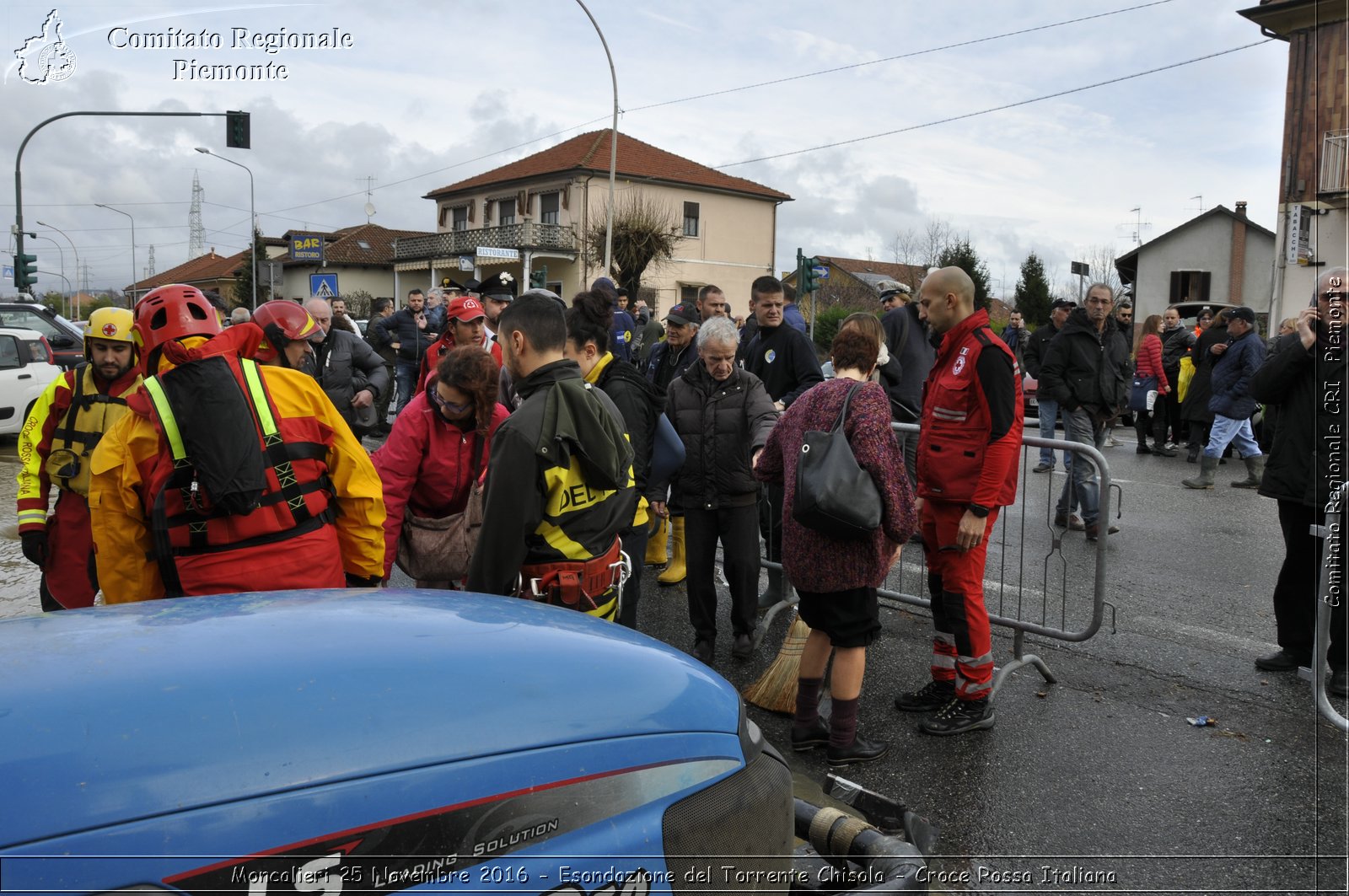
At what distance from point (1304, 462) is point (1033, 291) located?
159 ft

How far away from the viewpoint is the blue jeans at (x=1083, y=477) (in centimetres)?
630

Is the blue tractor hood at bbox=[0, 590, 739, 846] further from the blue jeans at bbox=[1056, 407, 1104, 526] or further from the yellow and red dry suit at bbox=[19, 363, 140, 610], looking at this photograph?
the blue jeans at bbox=[1056, 407, 1104, 526]

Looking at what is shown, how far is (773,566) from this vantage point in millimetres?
6363

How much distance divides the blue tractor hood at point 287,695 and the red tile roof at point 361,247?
212 feet

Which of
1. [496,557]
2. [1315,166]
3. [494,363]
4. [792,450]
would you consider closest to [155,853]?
[496,557]

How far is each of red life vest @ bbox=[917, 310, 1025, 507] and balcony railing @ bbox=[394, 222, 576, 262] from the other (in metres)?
45.0

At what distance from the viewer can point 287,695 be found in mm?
1436

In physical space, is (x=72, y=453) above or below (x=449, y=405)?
below

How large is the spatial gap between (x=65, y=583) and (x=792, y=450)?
130 inches

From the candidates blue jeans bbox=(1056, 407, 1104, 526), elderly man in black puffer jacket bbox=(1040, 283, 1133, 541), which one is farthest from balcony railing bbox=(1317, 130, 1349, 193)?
elderly man in black puffer jacket bbox=(1040, 283, 1133, 541)

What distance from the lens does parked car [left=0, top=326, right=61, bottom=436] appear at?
45.1 ft

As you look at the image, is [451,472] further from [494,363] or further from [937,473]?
[937,473]

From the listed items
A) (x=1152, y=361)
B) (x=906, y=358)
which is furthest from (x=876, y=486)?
(x=1152, y=361)

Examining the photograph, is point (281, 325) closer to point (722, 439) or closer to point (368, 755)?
point (722, 439)
